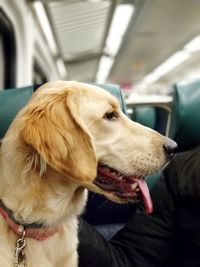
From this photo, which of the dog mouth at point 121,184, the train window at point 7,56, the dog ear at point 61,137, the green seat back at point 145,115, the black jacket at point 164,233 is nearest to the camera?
the dog ear at point 61,137

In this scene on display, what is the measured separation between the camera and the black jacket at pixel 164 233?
1.47 meters

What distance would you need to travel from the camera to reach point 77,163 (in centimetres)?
113

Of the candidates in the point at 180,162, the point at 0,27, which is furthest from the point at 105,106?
the point at 0,27

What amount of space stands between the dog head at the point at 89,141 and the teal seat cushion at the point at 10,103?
22 cm

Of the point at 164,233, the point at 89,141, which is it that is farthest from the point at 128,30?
the point at 89,141

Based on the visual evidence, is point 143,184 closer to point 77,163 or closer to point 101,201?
point 77,163

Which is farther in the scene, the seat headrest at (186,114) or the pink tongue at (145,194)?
the seat headrest at (186,114)

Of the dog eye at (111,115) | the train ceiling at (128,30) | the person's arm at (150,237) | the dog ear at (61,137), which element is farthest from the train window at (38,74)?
the dog ear at (61,137)

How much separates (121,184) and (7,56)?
3.27 meters

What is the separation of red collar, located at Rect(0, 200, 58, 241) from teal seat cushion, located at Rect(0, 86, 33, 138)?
0.38 m

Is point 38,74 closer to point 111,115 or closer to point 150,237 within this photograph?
point 150,237

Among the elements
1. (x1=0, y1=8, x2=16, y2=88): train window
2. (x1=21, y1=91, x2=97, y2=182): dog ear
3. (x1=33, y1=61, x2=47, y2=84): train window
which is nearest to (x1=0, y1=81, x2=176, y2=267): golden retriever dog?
(x1=21, y1=91, x2=97, y2=182): dog ear

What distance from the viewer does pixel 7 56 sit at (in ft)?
14.0

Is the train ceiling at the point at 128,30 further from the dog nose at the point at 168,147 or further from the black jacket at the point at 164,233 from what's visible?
the dog nose at the point at 168,147
